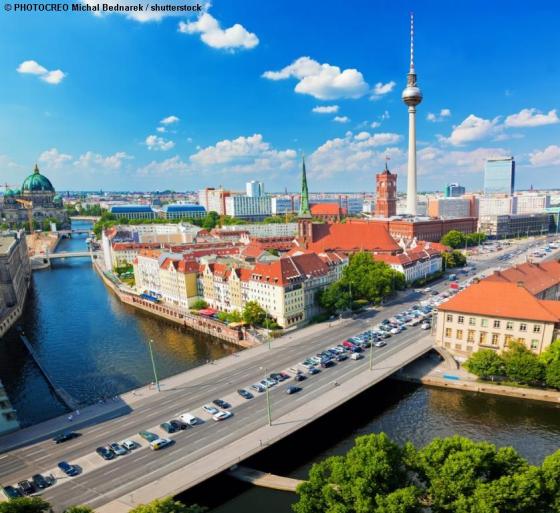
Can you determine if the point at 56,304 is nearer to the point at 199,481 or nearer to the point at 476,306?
the point at 199,481

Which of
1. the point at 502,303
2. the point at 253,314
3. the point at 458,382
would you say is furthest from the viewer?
the point at 253,314

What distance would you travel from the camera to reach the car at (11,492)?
31281mm

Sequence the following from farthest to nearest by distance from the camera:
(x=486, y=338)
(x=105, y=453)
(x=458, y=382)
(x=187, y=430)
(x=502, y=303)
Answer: (x=486, y=338) < (x=502, y=303) < (x=458, y=382) < (x=187, y=430) < (x=105, y=453)

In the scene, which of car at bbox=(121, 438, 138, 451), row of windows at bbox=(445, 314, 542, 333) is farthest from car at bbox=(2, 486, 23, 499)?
row of windows at bbox=(445, 314, 542, 333)

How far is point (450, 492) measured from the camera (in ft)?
84.3

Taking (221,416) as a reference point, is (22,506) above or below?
above

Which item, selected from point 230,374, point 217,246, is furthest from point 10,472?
point 217,246

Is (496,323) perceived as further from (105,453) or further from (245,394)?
(105,453)

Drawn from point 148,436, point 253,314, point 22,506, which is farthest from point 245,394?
point 253,314

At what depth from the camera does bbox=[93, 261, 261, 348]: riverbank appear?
236 ft

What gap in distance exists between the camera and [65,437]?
128 feet

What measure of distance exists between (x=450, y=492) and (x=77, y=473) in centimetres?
3077

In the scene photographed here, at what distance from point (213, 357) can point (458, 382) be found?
39.4 meters

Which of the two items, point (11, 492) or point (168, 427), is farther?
point (168, 427)
